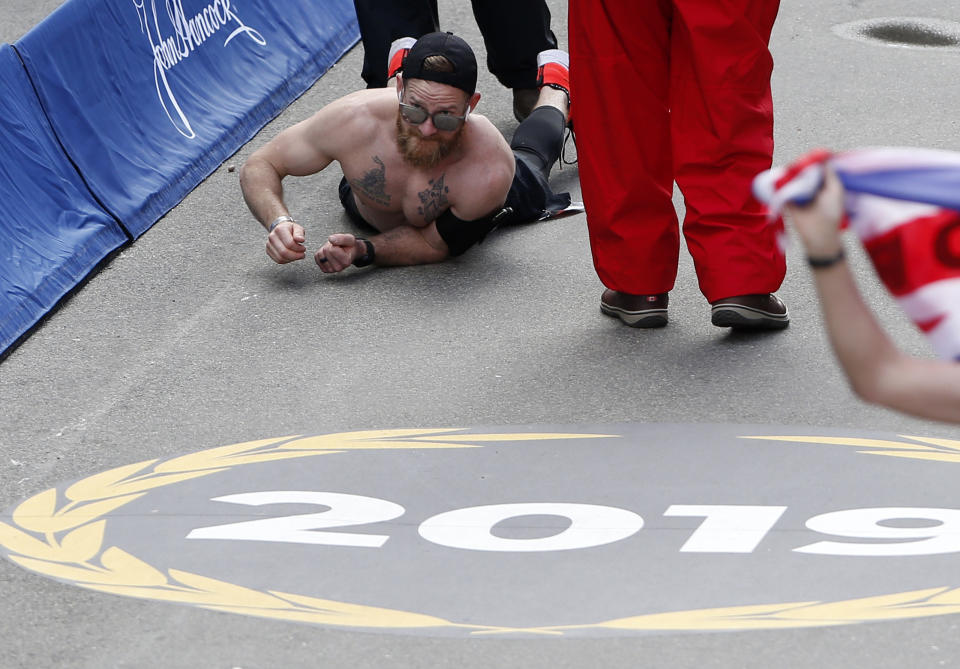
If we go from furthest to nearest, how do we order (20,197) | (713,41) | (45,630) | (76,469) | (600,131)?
1. (20,197)
2. (600,131)
3. (713,41)
4. (76,469)
5. (45,630)

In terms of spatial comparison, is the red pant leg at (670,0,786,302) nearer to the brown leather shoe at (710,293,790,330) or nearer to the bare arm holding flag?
the brown leather shoe at (710,293,790,330)

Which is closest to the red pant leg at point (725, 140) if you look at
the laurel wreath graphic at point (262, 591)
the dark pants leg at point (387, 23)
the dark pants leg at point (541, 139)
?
the laurel wreath graphic at point (262, 591)

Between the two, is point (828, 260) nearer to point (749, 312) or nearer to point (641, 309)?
point (749, 312)

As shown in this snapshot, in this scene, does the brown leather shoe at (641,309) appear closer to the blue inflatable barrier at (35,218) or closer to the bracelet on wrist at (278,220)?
A: the bracelet on wrist at (278,220)

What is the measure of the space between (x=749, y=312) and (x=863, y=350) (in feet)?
8.49

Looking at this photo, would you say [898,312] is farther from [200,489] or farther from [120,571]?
[120,571]

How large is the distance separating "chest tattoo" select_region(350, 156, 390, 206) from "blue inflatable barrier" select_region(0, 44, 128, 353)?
0.98 m

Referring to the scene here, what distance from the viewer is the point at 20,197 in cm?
493

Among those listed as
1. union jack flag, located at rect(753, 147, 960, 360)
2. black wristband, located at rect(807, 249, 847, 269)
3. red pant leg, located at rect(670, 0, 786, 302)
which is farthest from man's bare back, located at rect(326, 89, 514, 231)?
black wristband, located at rect(807, 249, 847, 269)

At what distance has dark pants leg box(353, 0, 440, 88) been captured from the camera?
235 inches

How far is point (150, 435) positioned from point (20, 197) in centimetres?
143

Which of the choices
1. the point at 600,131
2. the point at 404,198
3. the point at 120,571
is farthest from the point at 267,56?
the point at 120,571

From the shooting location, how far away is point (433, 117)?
484cm
